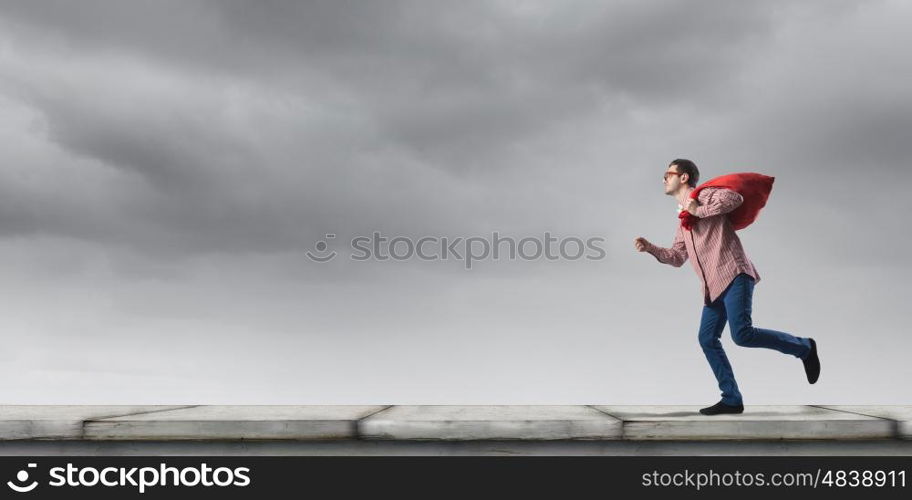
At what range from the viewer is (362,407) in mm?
4566

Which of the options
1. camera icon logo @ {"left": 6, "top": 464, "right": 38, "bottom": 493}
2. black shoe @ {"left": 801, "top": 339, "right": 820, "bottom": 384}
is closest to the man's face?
black shoe @ {"left": 801, "top": 339, "right": 820, "bottom": 384}

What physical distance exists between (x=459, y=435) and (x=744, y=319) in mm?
1606

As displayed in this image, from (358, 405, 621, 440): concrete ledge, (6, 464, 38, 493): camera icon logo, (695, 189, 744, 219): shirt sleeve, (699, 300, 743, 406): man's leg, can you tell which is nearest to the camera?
(6, 464, 38, 493): camera icon logo

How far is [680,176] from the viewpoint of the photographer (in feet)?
13.9

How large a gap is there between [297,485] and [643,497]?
152 centimetres

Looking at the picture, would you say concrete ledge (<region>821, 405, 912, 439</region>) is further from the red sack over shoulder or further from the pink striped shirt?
the red sack over shoulder

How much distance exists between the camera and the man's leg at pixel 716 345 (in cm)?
415

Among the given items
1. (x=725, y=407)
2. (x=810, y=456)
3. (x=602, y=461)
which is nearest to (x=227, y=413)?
(x=602, y=461)

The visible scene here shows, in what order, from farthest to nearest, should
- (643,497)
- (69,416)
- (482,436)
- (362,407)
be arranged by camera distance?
(362,407) → (69,416) → (482,436) → (643,497)

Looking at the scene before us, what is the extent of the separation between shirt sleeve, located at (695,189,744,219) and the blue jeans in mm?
370

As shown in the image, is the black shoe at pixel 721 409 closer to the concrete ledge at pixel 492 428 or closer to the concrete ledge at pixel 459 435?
the concrete ledge at pixel 459 435

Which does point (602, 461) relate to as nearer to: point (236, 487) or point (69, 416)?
point (236, 487)

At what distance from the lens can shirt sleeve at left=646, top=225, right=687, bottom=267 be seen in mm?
4348

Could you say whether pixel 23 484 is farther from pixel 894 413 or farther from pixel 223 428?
pixel 894 413
